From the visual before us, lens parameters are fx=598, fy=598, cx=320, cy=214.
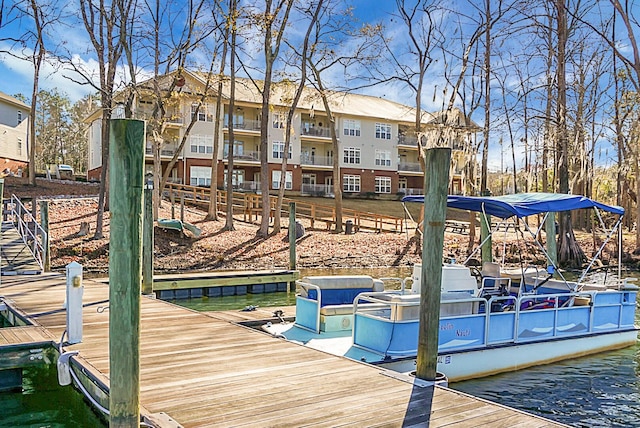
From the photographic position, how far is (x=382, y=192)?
188 feet

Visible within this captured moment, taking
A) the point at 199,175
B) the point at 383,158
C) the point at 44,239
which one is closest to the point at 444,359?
the point at 44,239

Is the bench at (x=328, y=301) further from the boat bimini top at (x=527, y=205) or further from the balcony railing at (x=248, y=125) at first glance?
the balcony railing at (x=248, y=125)

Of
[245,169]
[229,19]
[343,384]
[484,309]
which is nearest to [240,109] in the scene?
[245,169]

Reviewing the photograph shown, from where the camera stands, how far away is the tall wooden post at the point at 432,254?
22.8ft

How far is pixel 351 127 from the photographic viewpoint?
5491 centimetres

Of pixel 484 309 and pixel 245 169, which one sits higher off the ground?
pixel 245 169

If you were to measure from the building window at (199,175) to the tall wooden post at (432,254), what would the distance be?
138 ft

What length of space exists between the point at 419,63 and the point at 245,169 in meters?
25.2

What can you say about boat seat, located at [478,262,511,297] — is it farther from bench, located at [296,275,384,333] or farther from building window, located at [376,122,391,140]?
building window, located at [376,122,391,140]

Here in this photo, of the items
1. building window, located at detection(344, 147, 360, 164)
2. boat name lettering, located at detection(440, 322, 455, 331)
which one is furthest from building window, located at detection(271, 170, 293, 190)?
boat name lettering, located at detection(440, 322, 455, 331)

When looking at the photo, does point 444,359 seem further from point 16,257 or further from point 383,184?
point 383,184

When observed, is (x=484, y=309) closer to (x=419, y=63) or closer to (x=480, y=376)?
(x=480, y=376)

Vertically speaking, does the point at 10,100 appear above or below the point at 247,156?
above

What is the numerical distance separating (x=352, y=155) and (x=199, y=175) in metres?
14.9
